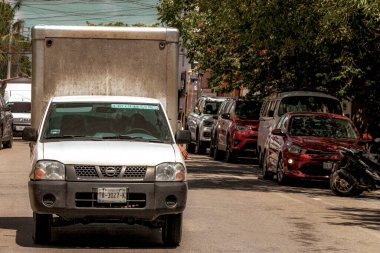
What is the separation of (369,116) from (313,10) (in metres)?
13.3

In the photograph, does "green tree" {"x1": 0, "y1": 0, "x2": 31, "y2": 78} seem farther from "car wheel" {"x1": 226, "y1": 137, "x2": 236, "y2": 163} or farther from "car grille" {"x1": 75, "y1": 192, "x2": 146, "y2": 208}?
"car grille" {"x1": 75, "y1": 192, "x2": 146, "y2": 208}

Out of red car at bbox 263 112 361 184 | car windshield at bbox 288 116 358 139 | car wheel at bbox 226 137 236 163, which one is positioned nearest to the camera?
red car at bbox 263 112 361 184

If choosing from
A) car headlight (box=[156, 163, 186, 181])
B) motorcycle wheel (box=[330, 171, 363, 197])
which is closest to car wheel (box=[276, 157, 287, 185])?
motorcycle wheel (box=[330, 171, 363, 197])

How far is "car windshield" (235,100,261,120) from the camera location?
3628cm

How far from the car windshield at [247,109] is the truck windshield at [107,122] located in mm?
22301

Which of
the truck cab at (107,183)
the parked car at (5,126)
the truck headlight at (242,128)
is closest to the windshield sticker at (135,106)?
the truck cab at (107,183)

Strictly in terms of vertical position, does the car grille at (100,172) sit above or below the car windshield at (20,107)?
above

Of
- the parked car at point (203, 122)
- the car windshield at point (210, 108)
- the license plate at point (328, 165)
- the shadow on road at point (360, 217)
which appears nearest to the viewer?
the shadow on road at point (360, 217)

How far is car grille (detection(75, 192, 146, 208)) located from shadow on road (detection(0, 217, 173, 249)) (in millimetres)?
598

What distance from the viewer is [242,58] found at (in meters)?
41.0

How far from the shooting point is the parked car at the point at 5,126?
38575 millimetres

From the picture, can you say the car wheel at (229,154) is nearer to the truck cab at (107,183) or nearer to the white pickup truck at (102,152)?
the white pickup truck at (102,152)

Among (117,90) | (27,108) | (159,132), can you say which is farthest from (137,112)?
(27,108)

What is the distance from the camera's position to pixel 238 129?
3556 centimetres
